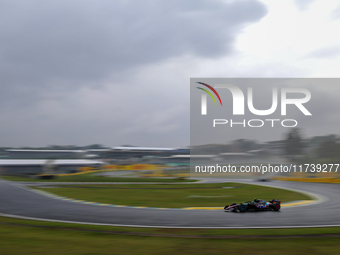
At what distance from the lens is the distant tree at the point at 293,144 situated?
43906 mm

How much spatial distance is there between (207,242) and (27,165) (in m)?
69.0

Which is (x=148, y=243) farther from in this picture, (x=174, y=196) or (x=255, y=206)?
(x=174, y=196)

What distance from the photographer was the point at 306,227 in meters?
11.0

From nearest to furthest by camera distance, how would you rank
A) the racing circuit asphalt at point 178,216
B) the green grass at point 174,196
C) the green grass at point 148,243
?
the green grass at point 148,243 < the racing circuit asphalt at point 178,216 < the green grass at point 174,196

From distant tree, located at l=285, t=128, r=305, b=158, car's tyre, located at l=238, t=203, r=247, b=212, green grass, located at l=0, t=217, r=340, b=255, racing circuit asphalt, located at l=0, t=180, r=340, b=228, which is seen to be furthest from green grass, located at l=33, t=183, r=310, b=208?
distant tree, located at l=285, t=128, r=305, b=158

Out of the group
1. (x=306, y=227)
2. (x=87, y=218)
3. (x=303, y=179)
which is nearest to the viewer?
(x=306, y=227)

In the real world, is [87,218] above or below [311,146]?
below

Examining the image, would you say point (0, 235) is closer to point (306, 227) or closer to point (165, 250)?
point (165, 250)

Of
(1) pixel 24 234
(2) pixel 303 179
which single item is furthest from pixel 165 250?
(2) pixel 303 179

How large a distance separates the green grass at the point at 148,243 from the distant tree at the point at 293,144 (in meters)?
35.6

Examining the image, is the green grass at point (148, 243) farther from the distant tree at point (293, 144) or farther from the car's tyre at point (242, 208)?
the distant tree at point (293, 144)

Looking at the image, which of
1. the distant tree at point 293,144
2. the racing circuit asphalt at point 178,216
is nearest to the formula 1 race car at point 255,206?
the racing circuit asphalt at point 178,216

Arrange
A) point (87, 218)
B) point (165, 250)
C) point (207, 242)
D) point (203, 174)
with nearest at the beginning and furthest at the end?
1. point (165, 250)
2. point (207, 242)
3. point (87, 218)
4. point (203, 174)

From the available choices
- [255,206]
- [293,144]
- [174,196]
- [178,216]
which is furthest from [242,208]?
[293,144]
